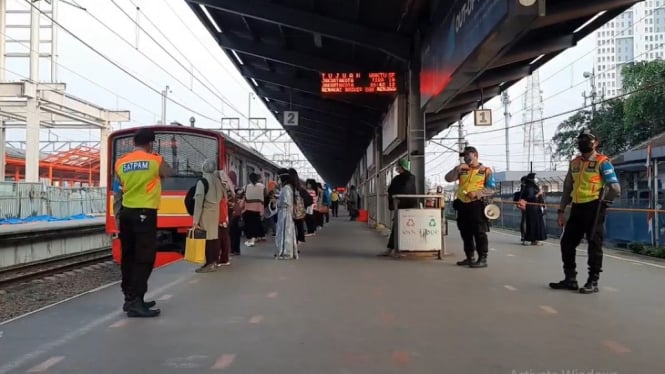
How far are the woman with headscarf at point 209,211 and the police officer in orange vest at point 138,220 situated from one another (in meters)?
2.48

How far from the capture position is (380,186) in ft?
70.3

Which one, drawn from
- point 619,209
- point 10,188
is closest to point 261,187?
point 619,209

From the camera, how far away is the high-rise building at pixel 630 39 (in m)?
26.3

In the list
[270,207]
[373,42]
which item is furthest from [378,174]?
[373,42]

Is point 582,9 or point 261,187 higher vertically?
point 582,9

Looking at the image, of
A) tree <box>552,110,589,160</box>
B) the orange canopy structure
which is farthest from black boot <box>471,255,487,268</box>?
the orange canopy structure

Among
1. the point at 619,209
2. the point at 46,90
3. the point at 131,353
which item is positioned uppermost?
the point at 46,90

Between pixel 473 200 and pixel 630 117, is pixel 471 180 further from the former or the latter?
pixel 630 117

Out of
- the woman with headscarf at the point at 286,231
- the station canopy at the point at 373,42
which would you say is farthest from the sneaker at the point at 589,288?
the woman with headscarf at the point at 286,231

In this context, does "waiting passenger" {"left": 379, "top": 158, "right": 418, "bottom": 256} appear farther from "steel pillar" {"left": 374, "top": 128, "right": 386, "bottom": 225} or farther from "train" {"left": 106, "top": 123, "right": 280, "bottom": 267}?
"steel pillar" {"left": 374, "top": 128, "right": 386, "bottom": 225}

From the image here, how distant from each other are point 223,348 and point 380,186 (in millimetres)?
16936

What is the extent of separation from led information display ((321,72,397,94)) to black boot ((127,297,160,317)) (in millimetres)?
9647

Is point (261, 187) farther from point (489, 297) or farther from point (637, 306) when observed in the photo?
point (637, 306)

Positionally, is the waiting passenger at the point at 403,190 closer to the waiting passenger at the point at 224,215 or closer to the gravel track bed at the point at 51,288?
the waiting passenger at the point at 224,215
